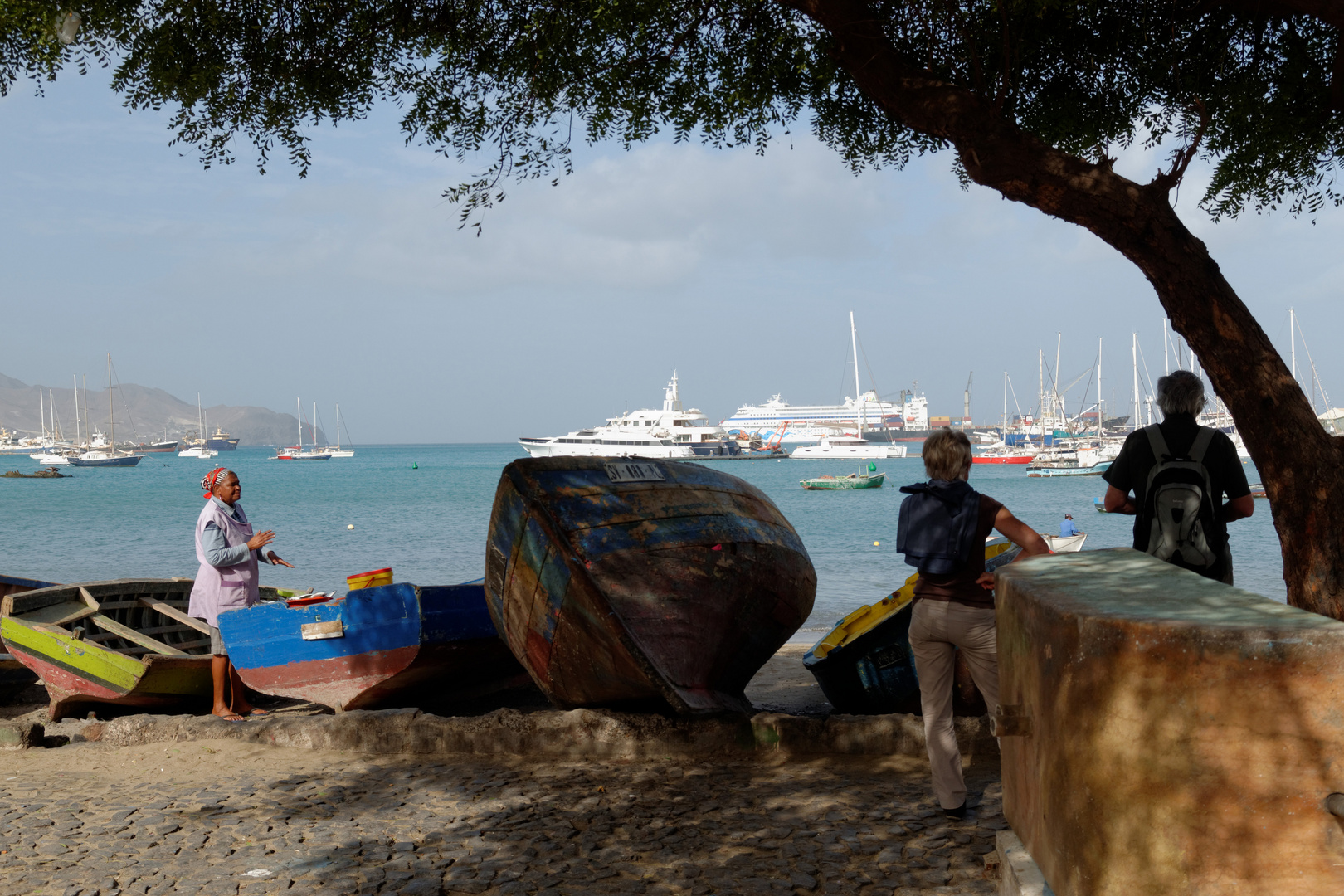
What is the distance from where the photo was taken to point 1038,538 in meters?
4.07

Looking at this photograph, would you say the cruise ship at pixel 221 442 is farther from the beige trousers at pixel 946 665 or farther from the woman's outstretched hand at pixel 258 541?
the beige trousers at pixel 946 665

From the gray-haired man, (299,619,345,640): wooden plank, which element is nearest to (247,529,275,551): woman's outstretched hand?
(299,619,345,640): wooden plank

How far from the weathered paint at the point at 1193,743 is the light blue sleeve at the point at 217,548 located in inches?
231

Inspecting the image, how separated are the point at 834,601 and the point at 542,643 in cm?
1483

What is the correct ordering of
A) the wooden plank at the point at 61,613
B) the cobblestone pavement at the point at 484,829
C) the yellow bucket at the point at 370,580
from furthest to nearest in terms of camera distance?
the wooden plank at the point at 61,613
the yellow bucket at the point at 370,580
the cobblestone pavement at the point at 484,829

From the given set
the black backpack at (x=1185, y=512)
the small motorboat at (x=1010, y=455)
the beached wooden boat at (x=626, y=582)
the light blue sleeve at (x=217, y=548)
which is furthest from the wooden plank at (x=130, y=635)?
the small motorboat at (x=1010, y=455)

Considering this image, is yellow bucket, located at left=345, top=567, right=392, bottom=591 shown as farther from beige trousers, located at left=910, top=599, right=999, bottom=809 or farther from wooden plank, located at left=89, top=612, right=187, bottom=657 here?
beige trousers, located at left=910, top=599, right=999, bottom=809

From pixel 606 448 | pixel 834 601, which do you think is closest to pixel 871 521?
pixel 834 601

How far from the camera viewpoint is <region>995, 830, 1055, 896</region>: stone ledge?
2.57 m

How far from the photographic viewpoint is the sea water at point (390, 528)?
2656cm

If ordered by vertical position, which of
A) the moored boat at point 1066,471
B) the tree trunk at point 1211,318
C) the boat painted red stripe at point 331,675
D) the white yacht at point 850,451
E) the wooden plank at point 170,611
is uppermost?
the tree trunk at point 1211,318

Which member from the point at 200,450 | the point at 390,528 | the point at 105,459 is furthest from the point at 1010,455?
the point at 200,450

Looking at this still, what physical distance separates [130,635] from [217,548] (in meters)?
1.73

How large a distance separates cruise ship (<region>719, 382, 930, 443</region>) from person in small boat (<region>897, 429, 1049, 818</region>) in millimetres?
122252
